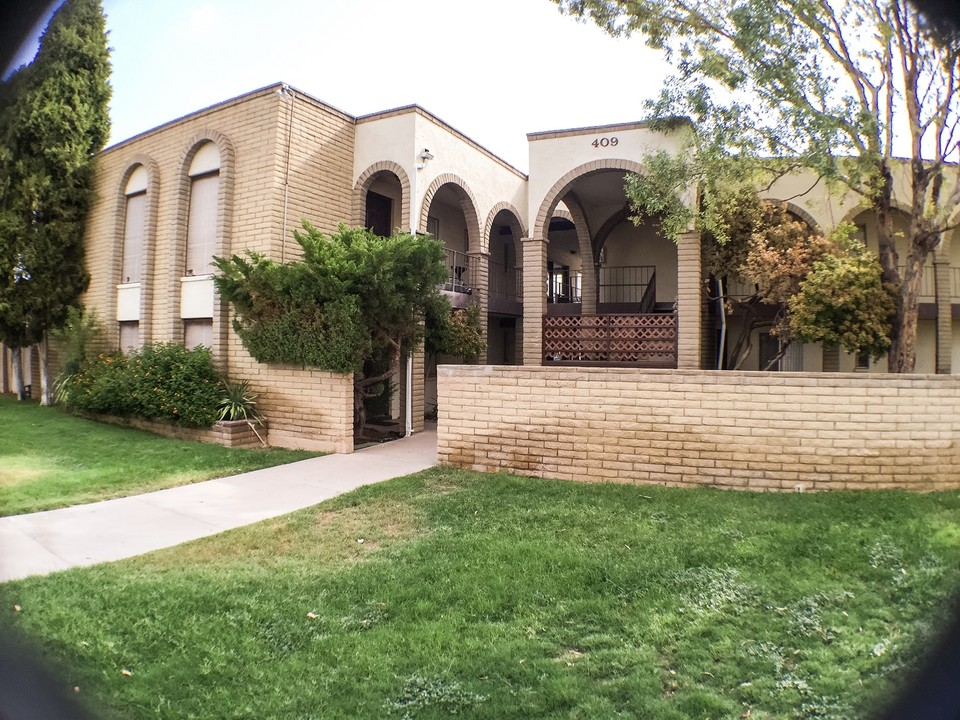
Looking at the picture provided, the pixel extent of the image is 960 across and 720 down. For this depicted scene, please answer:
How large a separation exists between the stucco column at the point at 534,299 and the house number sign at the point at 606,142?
1987 millimetres

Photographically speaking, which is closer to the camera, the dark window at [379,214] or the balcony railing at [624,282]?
the dark window at [379,214]

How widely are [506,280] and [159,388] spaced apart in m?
10.1

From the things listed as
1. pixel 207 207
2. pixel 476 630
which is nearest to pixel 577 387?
pixel 476 630

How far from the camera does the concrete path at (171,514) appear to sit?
4484 mm

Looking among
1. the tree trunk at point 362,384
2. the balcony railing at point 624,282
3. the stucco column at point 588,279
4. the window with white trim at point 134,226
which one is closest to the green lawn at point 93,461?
the tree trunk at point 362,384

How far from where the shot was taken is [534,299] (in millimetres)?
11094

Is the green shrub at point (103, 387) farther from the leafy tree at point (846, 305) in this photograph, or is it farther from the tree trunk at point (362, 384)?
the leafy tree at point (846, 305)

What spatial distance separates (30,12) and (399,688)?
110 inches

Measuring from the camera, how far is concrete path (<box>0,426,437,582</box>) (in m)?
4.48

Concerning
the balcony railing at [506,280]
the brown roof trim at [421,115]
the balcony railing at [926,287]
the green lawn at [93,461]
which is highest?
the brown roof trim at [421,115]

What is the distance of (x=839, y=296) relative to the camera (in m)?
8.13

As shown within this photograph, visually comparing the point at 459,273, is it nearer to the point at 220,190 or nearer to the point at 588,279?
the point at 588,279

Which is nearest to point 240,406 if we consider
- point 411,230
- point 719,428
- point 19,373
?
point 411,230

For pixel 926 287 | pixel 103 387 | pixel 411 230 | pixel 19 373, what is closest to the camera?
pixel 103 387
